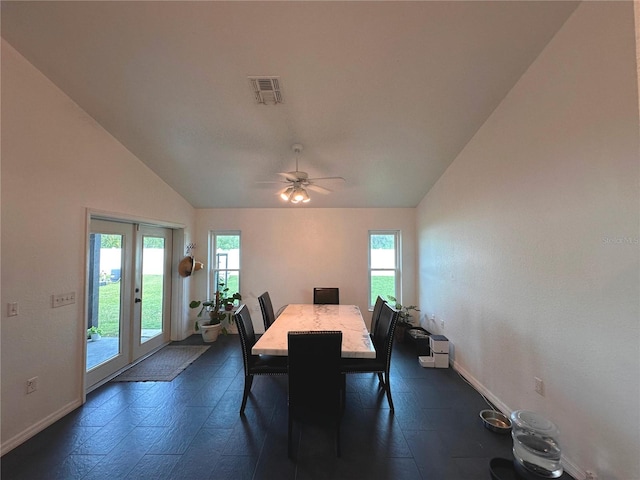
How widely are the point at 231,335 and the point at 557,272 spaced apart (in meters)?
4.60

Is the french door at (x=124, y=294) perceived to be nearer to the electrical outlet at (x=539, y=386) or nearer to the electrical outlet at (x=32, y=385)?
the electrical outlet at (x=32, y=385)

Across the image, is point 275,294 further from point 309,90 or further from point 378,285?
point 309,90

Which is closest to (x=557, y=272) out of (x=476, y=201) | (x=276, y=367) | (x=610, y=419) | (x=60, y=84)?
(x=610, y=419)

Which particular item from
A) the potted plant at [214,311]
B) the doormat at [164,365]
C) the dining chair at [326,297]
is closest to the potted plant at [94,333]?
the doormat at [164,365]

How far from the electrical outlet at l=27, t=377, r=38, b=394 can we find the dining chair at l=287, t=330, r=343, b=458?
217 cm

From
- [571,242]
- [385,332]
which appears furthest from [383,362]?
[571,242]

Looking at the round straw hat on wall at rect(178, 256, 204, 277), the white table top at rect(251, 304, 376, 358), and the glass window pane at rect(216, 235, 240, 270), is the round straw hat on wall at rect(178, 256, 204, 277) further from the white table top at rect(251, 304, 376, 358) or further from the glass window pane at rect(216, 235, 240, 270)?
the white table top at rect(251, 304, 376, 358)

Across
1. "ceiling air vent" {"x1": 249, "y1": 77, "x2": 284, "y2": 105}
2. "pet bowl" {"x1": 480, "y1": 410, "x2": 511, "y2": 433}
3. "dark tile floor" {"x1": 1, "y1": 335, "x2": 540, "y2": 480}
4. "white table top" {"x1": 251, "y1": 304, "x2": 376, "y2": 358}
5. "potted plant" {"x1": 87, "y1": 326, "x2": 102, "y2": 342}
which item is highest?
"ceiling air vent" {"x1": 249, "y1": 77, "x2": 284, "y2": 105}

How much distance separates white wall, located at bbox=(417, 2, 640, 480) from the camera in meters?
1.37

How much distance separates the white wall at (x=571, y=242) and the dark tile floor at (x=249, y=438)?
0.64 meters

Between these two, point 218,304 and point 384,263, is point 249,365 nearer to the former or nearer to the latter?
point 218,304

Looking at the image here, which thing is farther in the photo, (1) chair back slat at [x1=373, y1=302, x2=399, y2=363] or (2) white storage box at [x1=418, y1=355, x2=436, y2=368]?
(2) white storage box at [x1=418, y1=355, x2=436, y2=368]

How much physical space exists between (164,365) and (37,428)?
129 centimetres

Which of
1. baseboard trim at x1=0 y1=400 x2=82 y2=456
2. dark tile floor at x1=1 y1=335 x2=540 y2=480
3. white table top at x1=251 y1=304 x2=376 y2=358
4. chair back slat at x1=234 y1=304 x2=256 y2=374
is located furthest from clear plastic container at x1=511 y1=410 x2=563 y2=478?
baseboard trim at x1=0 y1=400 x2=82 y2=456
